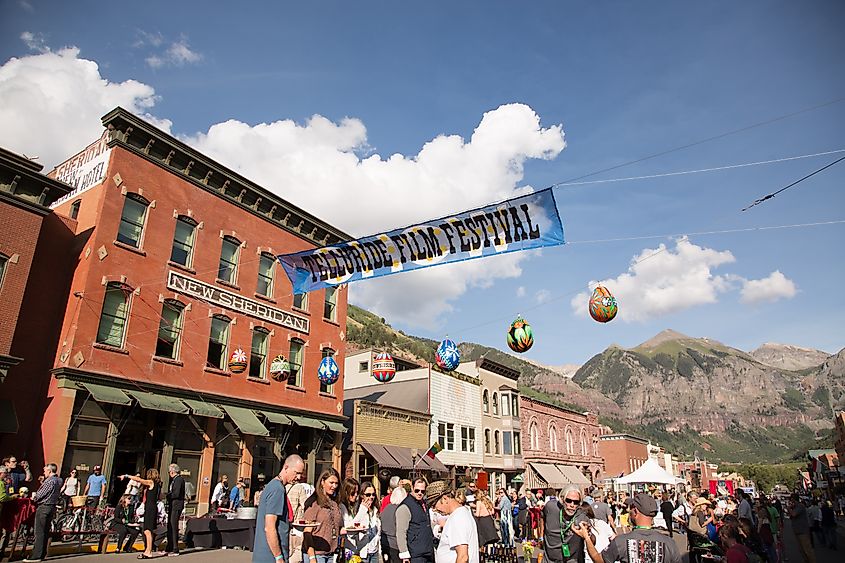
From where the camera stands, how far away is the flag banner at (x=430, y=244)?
10.7m

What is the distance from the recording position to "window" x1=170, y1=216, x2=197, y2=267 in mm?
19453

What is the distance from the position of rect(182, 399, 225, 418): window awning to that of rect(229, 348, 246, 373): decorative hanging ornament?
145 cm

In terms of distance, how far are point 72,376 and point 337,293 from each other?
513 inches

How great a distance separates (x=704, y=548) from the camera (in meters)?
7.82

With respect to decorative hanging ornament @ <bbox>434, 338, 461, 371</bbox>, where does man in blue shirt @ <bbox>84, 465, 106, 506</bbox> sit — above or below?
below

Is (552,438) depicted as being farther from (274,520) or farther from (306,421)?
(274,520)

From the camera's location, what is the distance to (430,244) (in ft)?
40.2

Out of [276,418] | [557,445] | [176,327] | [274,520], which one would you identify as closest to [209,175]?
[176,327]

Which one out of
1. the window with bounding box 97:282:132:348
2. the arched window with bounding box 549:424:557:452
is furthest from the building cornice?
the arched window with bounding box 549:424:557:452

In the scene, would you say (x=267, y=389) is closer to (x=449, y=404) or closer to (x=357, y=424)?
(x=357, y=424)

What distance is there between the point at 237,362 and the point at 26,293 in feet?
21.7

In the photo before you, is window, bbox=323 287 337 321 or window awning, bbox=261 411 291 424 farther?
window, bbox=323 287 337 321

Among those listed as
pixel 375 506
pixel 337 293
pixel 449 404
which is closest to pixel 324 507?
pixel 375 506

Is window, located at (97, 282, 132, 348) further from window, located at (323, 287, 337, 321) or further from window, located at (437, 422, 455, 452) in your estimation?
window, located at (437, 422, 455, 452)
